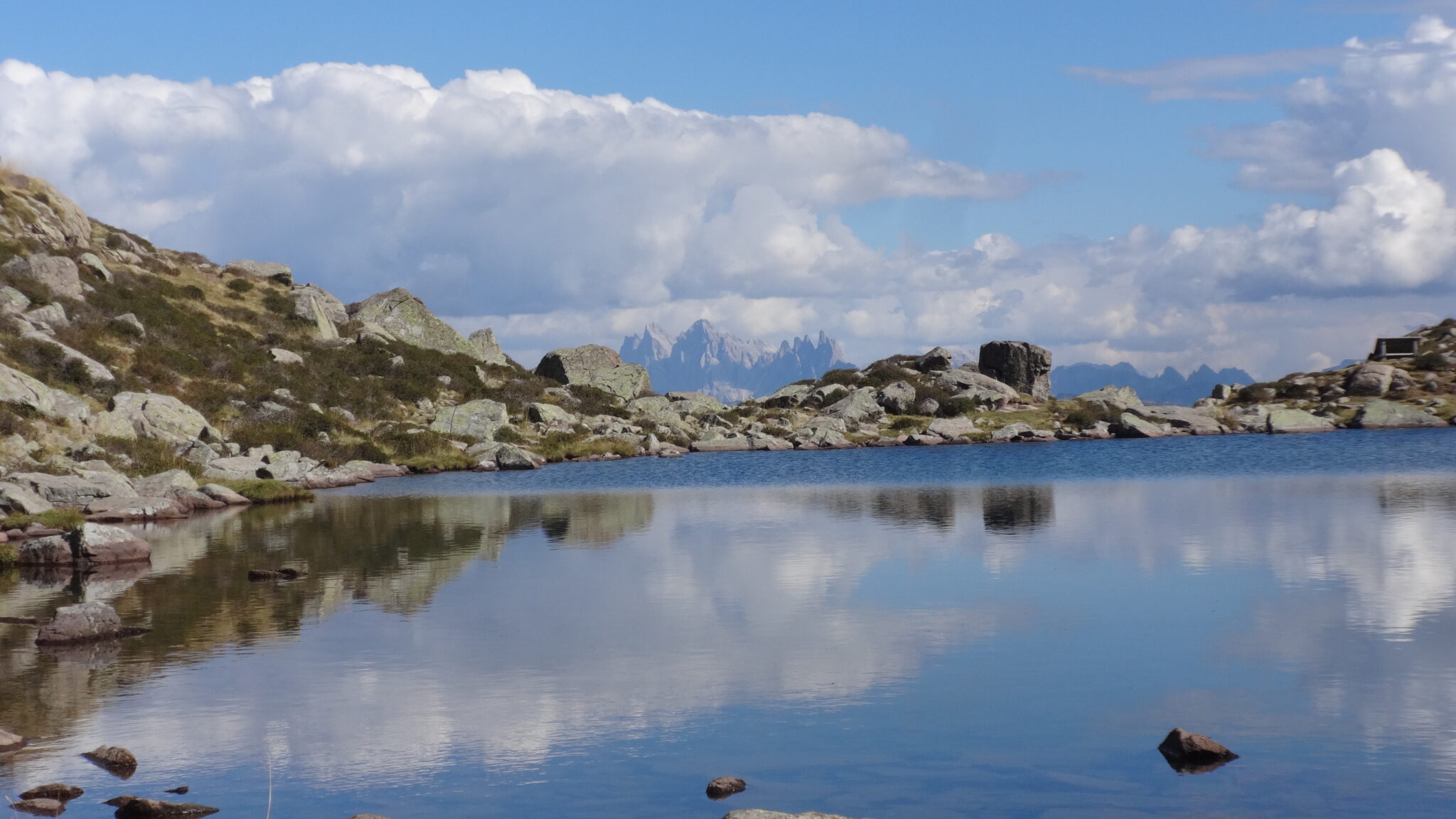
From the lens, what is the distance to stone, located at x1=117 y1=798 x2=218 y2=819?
11.3 metres

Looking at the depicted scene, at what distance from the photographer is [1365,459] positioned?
67.8m

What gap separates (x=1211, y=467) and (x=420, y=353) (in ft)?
213

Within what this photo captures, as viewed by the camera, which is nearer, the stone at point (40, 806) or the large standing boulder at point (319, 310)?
the stone at point (40, 806)

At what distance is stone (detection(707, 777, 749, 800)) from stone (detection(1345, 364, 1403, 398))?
12993cm

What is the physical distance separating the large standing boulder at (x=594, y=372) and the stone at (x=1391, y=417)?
6897 cm

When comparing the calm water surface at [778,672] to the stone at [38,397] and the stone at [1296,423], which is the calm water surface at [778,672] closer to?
the stone at [38,397]

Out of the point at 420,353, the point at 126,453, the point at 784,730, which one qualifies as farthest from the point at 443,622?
the point at 420,353

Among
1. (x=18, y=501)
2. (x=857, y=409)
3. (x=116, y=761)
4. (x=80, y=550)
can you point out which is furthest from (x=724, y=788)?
(x=857, y=409)

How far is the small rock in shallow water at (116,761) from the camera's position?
42.0 ft

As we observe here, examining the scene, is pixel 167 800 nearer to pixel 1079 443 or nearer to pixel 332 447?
pixel 332 447

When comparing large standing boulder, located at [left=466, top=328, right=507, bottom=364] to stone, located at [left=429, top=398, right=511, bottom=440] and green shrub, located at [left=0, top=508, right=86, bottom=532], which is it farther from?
green shrub, located at [left=0, top=508, right=86, bottom=532]

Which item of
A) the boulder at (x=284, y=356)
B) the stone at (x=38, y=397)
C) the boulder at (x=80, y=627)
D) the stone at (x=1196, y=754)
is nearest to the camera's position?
the stone at (x=1196, y=754)

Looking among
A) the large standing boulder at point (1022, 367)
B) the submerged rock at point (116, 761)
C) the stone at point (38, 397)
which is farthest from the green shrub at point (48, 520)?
the large standing boulder at point (1022, 367)

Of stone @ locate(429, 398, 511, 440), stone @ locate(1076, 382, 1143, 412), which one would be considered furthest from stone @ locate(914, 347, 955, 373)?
stone @ locate(429, 398, 511, 440)
